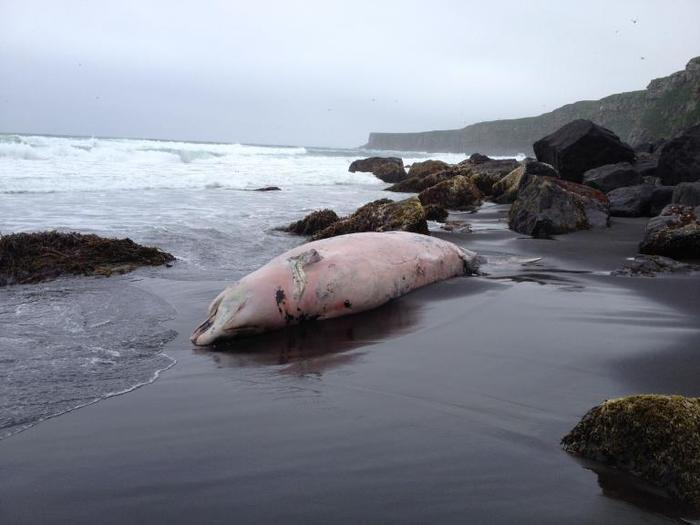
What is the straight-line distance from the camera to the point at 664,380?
3234 millimetres

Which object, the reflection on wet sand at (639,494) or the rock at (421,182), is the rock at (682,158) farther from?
the reflection on wet sand at (639,494)

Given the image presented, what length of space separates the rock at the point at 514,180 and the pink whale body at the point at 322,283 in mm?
9895

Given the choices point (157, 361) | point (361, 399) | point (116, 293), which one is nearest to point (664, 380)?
point (361, 399)

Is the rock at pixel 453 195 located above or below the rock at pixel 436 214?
above

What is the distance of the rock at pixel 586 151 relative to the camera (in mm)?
16875

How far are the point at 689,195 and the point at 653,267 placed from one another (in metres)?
4.11

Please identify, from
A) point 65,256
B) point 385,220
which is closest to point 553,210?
point 385,220

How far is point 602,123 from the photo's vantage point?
8881cm

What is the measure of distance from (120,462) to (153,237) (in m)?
7.52

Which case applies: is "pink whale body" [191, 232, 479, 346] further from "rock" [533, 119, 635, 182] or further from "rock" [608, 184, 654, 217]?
"rock" [533, 119, 635, 182]

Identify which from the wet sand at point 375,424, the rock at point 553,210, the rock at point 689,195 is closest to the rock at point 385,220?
the rock at point 553,210

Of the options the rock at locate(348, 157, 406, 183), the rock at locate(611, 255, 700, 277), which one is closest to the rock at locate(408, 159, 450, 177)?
the rock at locate(348, 157, 406, 183)

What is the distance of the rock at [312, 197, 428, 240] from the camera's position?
30.6 feet

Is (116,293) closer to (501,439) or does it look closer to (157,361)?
(157,361)
